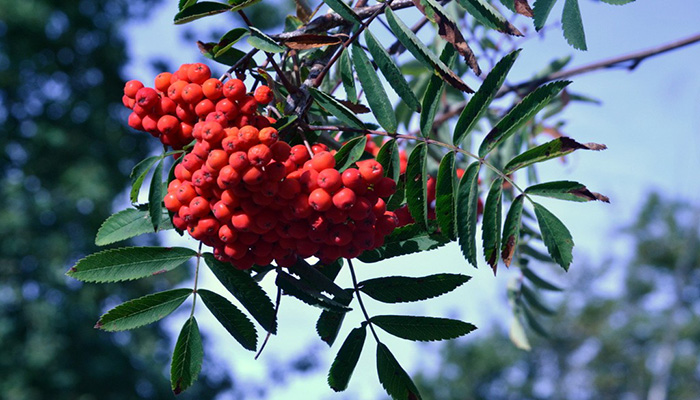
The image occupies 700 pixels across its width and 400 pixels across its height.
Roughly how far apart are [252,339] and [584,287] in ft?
85.3

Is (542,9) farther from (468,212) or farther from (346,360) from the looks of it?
(346,360)

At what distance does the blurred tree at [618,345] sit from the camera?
898 inches

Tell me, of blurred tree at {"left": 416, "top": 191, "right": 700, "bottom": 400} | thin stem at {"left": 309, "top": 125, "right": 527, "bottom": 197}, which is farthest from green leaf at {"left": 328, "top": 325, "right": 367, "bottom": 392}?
blurred tree at {"left": 416, "top": 191, "right": 700, "bottom": 400}

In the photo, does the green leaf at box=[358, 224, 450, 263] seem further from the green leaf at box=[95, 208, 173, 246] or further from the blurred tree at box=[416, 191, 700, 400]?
the blurred tree at box=[416, 191, 700, 400]

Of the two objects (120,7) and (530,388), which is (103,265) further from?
(530,388)

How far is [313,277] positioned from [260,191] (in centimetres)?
22

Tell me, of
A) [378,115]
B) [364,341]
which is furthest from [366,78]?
[364,341]

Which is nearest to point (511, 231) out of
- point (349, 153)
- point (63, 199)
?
point (349, 153)

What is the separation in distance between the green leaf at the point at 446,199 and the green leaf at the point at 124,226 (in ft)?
1.55

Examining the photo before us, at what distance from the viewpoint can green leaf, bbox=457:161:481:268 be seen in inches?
41.5

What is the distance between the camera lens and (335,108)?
1.09m

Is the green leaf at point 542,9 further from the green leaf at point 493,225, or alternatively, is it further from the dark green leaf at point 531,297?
the dark green leaf at point 531,297

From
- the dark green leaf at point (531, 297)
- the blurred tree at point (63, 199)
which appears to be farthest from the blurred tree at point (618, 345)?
the dark green leaf at point (531, 297)

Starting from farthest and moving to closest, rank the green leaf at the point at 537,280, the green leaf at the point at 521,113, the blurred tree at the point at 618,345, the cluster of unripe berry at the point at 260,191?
the blurred tree at the point at 618,345 → the green leaf at the point at 537,280 → the green leaf at the point at 521,113 → the cluster of unripe berry at the point at 260,191
